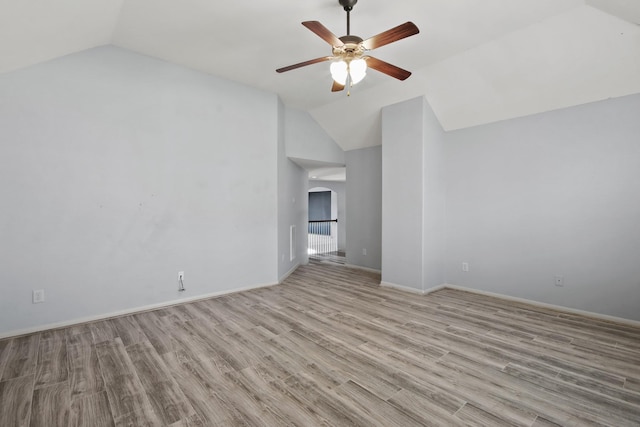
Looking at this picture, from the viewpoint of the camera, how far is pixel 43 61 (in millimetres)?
3018

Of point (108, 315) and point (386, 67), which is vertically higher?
point (386, 67)

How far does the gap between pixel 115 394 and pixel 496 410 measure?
254cm

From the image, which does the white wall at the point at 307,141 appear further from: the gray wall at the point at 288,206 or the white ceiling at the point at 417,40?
the white ceiling at the point at 417,40

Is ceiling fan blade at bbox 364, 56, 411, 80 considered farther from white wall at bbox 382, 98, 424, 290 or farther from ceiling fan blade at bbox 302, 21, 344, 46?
white wall at bbox 382, 98, 424, 290

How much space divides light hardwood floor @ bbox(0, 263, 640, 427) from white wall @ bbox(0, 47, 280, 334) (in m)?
0.53

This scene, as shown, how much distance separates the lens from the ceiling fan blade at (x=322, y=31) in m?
2.10

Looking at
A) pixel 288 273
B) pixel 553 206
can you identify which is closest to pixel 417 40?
pixel 553 206

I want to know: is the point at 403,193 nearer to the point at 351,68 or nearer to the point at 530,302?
the point at 530,302

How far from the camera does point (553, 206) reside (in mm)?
3689

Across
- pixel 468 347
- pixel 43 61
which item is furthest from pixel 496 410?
pixel 43 61

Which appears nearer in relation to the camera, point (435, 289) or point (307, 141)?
point (435, 289)

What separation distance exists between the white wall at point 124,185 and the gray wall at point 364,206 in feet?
7.18

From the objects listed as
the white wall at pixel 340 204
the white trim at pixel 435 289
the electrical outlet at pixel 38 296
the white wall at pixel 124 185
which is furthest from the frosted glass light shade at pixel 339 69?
the white wall at pixel 340 204

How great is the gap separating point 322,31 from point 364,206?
415cm
